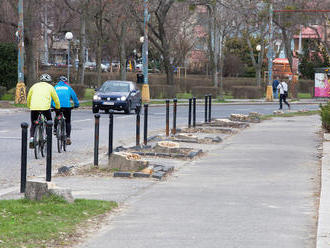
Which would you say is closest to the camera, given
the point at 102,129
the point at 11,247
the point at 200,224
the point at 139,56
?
the point at 11,247

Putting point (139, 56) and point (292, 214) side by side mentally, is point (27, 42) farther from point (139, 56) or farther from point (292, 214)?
point (139, 56)

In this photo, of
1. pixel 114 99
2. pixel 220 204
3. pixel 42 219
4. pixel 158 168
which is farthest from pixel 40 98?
pixel 114 99

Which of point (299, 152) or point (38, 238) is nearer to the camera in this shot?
point (38, 238)

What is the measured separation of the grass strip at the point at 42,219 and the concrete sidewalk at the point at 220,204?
0.91 ft

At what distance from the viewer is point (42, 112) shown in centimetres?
1589

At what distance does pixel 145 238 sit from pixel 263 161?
750cm

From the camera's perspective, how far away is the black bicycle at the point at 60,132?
16.8 metres

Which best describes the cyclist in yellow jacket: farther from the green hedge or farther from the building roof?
A: the building roof

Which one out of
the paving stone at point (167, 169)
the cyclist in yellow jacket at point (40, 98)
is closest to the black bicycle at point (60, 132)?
the cyclist in yellow jacket at point (40, 98)

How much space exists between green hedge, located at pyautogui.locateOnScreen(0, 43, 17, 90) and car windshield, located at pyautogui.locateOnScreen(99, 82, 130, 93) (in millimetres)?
8249

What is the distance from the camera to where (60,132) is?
1692cm

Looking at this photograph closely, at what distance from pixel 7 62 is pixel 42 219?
33846 millimetres

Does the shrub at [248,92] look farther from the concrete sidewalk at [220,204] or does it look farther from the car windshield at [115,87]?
the concrete sidewalk at [220,204]

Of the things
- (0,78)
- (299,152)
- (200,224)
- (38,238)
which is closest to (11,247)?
(38,238)
